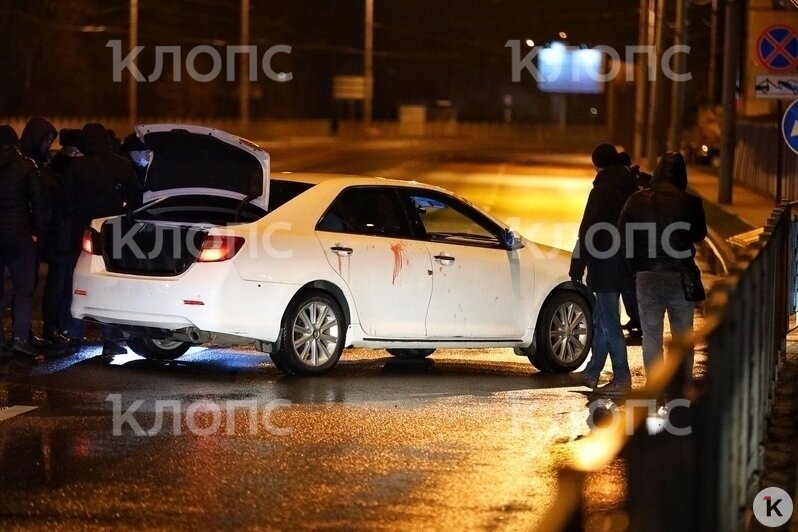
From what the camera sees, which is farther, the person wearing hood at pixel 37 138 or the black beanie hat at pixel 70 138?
the black beanie hat at pixel 70 138

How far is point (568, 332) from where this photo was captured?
11.8m

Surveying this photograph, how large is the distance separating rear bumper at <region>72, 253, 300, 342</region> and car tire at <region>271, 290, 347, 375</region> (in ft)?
0.38

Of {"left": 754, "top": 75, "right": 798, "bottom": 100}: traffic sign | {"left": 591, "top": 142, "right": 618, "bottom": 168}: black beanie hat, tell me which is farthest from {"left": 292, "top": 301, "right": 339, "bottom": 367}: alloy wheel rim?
{"left": 754, "top": 75, "right": 798, "bottom": 100}: traffic sign

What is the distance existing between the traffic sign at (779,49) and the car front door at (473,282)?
423 inches

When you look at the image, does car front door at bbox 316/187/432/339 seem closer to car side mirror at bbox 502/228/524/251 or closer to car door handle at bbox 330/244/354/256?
car door handle at bbox 330/244/354/256

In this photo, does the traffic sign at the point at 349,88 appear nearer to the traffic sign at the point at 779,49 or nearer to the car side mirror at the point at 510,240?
the traffic sign at the point at 779,49

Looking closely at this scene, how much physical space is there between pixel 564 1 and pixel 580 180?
59.2 metres

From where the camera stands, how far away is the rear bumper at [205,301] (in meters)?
10.1

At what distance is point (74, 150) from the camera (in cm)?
1250

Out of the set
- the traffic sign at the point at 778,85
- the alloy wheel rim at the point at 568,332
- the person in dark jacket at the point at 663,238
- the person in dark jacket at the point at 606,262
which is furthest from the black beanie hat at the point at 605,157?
the traffic sign at the point at 778,85

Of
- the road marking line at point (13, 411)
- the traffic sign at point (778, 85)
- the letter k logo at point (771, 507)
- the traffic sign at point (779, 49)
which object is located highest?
the traffic sign at point (779, 49)

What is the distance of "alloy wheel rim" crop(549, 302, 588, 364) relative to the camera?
11648mm

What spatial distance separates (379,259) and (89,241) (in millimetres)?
2105

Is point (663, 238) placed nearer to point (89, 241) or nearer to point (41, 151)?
point (89, 241)
